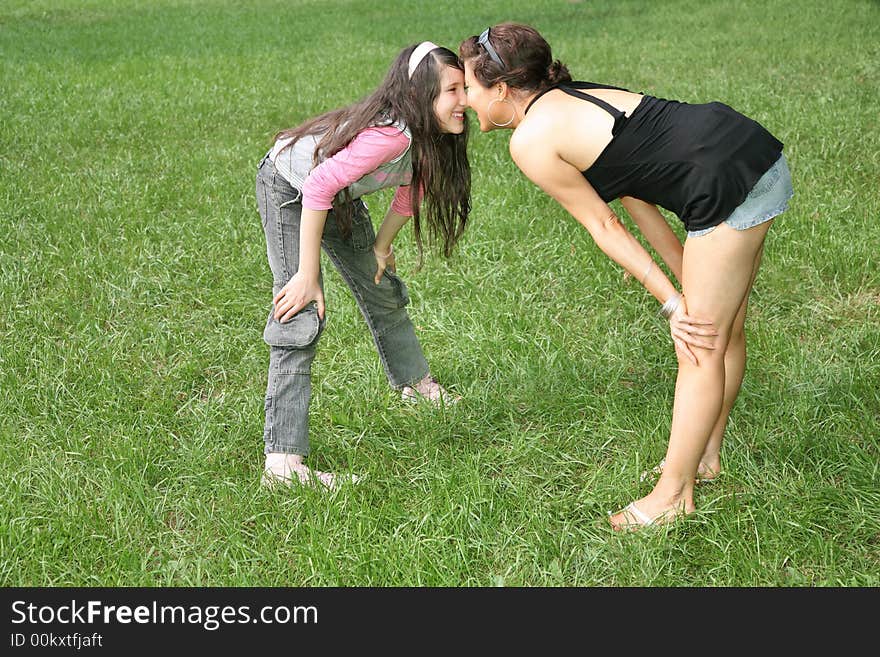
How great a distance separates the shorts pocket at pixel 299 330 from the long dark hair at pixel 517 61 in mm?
975

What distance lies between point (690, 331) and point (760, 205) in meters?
0.41

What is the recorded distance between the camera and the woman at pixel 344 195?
3033 mm

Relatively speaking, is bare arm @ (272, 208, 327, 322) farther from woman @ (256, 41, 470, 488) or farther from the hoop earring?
the hoop earring

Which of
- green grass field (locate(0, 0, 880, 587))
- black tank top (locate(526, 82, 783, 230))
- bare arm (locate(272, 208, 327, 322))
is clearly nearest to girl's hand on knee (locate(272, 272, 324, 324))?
bare arm (locate(272, 208, 327, 322))

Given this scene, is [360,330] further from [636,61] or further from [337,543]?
[636,61]

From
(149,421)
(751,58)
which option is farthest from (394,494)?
(751,58)

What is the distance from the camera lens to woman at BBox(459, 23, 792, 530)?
270 cm

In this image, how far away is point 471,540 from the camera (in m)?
3.03

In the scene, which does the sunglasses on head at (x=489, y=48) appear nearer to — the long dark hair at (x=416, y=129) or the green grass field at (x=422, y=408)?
the long dark hair at (x=416, y=129)

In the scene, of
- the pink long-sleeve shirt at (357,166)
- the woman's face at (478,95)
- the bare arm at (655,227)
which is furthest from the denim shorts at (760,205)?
the pink long-sleeve shirt at (357,166)

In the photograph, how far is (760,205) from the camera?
271cm

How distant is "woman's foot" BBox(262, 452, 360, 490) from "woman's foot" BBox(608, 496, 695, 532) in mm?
933

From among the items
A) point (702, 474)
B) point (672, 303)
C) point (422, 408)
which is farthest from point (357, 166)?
point (702, 474)

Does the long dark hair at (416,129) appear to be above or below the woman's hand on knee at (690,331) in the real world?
above
